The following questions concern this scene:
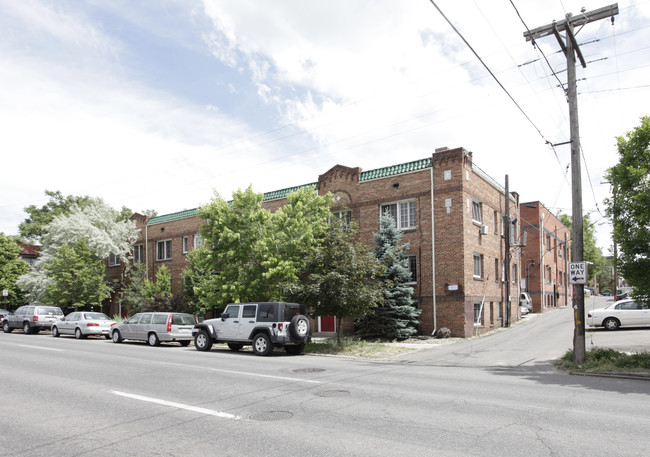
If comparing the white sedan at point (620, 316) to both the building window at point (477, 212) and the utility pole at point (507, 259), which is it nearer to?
the utility pole at point (507, 259)

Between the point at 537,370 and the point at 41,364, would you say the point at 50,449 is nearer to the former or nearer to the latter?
the point at 41,364

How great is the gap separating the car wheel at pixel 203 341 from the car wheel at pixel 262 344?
8.11 ft

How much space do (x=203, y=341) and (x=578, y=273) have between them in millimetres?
13489

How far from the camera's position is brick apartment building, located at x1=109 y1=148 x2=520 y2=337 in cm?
2322

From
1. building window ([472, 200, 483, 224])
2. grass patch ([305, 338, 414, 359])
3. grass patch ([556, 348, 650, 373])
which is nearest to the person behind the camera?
grass patch ([556, 348, 650, 373])

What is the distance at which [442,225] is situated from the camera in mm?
23641

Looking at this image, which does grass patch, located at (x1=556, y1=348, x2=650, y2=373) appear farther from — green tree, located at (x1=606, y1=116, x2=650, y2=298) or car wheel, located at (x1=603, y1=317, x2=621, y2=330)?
car wheel, located at (x1=603, y1=317, x2=621, y2=330)

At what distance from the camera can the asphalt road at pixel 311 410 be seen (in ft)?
19.2

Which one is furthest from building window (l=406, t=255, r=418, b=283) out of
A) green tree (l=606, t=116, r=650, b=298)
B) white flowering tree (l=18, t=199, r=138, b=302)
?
white flowering tree (l=18, t=199, r=138, b=302)

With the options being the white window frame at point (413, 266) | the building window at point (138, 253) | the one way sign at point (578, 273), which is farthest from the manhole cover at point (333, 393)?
the building window at point (138, 253)

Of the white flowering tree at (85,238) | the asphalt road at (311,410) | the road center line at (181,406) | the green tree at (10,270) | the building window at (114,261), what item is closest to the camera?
the asphalt road at (311,410)

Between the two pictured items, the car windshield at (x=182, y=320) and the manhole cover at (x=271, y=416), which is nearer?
the manhole cover at (x=271, y=416)

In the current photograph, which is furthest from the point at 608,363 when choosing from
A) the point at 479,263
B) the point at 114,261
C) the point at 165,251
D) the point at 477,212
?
the point at 114,261

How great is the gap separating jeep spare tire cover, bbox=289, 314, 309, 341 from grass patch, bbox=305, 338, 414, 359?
5.12ft
